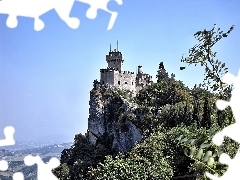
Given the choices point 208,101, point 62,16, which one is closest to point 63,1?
point 62,16

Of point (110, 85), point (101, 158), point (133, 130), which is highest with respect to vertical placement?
point (110, 85)

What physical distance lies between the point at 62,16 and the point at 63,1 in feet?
0.60

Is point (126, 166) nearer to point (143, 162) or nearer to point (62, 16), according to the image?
point (143, 162)

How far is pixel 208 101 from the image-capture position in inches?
957

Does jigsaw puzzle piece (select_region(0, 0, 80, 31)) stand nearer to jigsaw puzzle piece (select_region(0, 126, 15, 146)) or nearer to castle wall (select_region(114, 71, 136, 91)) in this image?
jigsaw puzzle piece (select_region(0, 126, 15, 146))

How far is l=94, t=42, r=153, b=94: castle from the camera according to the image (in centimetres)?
4300

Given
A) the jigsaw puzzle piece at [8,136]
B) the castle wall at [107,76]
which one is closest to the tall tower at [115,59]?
the castle wall at [107,76]

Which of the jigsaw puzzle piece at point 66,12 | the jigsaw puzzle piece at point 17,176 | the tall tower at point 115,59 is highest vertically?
the tall tower at point 115,59

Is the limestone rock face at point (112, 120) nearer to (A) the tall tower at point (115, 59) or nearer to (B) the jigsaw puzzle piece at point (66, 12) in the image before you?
(A) the tall tower at point (115, 59)

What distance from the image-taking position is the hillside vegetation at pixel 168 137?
2.95 meters

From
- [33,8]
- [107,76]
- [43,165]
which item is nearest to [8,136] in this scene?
[43,165]

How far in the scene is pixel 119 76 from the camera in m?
43.7

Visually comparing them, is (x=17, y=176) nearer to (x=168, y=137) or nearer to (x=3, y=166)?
(x=3, y=166)

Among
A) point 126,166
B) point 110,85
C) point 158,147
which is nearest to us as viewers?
point 126,166
